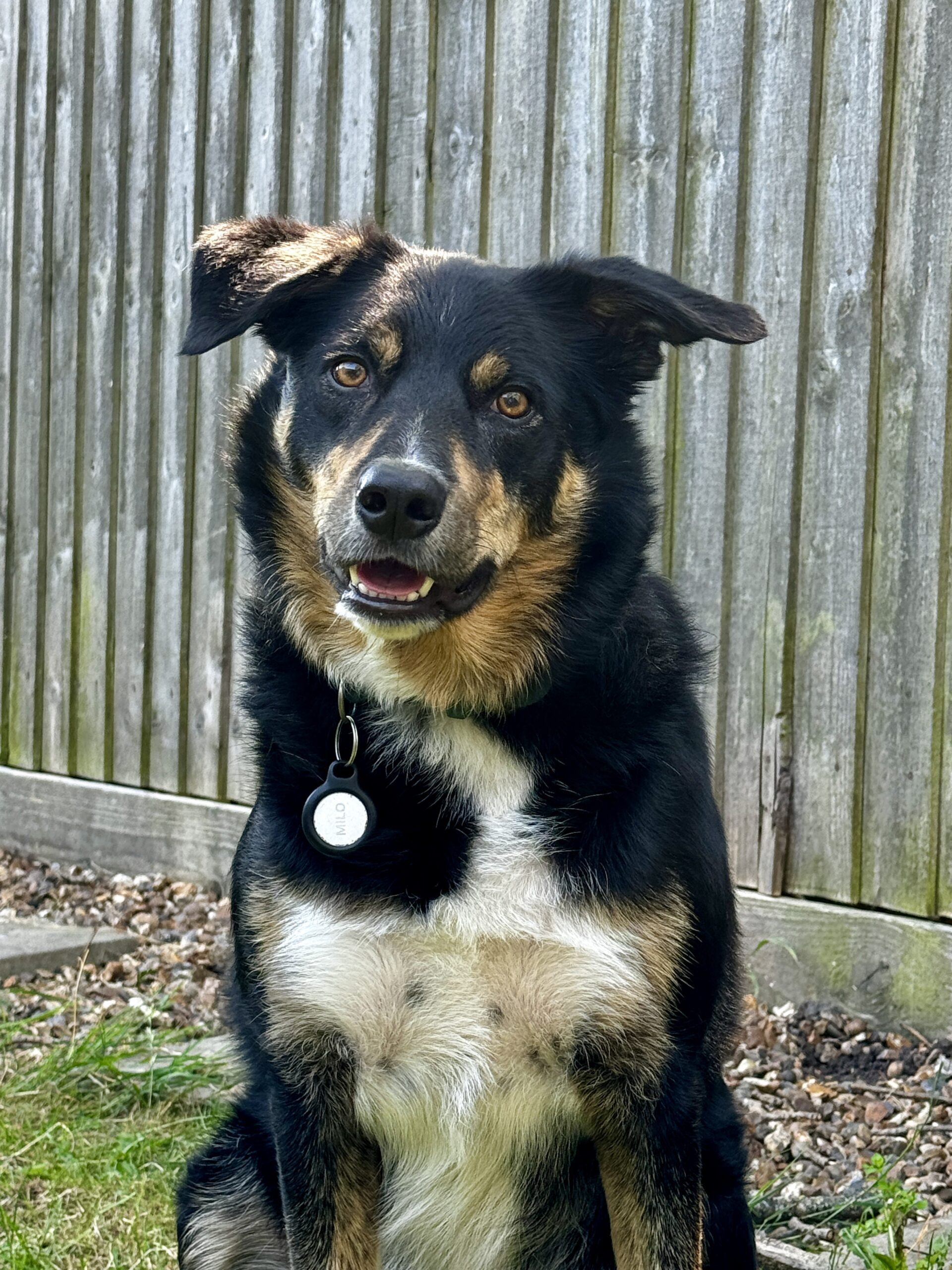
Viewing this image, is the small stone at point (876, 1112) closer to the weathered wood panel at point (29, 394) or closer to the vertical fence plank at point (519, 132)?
the vertical fence plank at point (519, 132)

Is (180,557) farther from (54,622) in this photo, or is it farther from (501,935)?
(501,935)

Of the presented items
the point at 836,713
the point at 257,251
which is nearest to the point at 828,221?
the point at 836,713

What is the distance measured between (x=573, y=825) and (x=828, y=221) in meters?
2.23

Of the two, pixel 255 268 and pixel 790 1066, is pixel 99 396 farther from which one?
pixel 790 1066

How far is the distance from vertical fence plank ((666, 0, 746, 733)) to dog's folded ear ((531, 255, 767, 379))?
1431 millimetres

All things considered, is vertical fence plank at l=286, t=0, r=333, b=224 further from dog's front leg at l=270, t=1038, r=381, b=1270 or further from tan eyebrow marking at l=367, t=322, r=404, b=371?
dog's front leg at l=270, t=1038, r=381, b=1270

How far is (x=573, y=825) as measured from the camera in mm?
2494

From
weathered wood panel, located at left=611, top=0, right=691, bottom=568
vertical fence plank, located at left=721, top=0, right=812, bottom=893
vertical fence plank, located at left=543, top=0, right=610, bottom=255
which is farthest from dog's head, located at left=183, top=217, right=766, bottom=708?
vertical fence plank, located at left=543, top=0, right=610, bottom=255

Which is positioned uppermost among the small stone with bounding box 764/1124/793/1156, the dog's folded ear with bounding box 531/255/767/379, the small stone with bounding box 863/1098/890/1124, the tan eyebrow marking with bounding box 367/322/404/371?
the dog's folded ear with bounding box 531/255/767/379

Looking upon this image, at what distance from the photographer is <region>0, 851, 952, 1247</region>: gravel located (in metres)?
3.26

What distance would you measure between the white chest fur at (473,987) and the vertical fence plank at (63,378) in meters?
4.03

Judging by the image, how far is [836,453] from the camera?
404 cm

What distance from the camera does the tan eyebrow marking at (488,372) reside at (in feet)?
8.55

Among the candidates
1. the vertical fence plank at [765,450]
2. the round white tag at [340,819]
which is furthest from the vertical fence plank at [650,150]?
the round white tag at [340,819]
